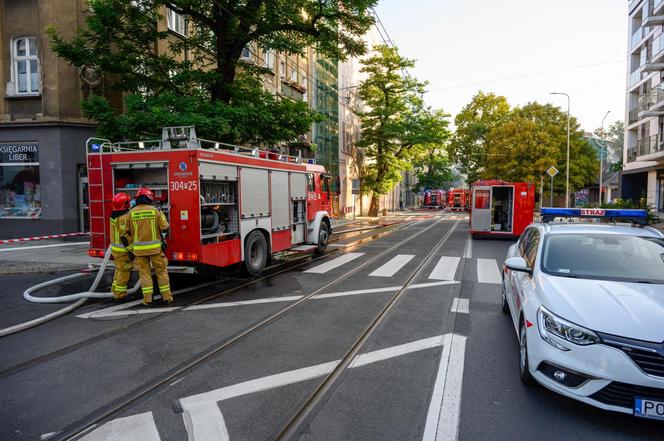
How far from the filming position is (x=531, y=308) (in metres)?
4.14

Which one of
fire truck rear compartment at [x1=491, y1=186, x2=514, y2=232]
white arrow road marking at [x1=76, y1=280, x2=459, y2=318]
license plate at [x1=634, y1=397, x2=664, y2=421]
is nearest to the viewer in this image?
license plate at [x1=634, y1=397, x2=664, y2=421]

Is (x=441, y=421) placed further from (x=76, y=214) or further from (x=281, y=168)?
(x=76, y=214)

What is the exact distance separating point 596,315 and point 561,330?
0.93 feet

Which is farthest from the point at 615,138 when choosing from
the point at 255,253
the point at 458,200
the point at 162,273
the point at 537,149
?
the point at 162,273

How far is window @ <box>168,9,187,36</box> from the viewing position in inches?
695

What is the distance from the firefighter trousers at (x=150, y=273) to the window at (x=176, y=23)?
13.6 m

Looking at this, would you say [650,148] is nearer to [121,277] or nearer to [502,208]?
[502,208]

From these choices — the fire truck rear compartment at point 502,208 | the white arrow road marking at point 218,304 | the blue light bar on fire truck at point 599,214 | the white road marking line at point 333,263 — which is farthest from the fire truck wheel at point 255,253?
the fire truck rear compartment at point 502,208

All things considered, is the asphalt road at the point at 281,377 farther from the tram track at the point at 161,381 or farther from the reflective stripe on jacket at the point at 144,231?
the reflective stripe on jacket at the point at 144,231

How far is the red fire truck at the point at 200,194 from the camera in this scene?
7.96 m

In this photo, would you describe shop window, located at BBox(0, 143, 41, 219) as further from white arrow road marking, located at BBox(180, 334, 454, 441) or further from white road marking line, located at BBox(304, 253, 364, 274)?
white arrow road marking, located at BBox(180, 334, 454, 441)

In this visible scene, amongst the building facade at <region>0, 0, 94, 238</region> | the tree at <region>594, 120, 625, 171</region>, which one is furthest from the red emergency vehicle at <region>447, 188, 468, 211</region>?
the tree at <region>594, 120, 625, 171</region>

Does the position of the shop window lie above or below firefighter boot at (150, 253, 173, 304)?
above

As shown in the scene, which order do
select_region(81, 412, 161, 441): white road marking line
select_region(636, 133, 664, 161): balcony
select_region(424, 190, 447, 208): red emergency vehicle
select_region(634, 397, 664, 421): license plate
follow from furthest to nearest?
select_region(424, 190, 447, 208): red emergency vehicle → select_region(636, 133, 664, 161): balcony → select_region(81, 412, 161, 441): white road marking line → select_region(634, 397, 664, 421): license plate
